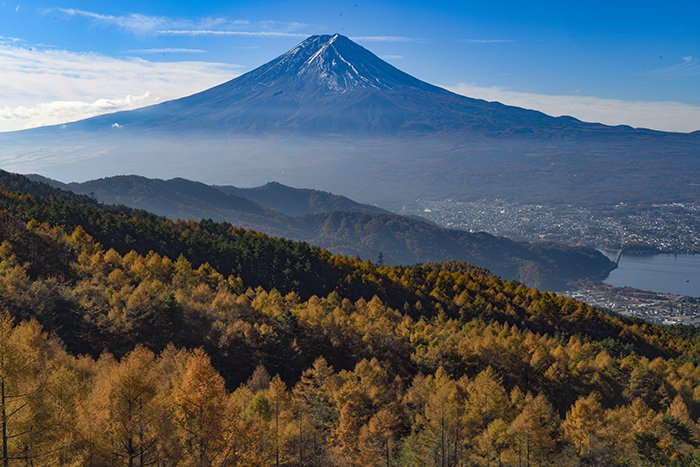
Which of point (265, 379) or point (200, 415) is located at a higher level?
point (200, 415)

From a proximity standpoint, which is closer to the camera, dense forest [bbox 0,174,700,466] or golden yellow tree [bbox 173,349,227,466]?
dense forest [bbox 0,174,700,466]

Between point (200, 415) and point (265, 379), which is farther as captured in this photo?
point (265, 379)

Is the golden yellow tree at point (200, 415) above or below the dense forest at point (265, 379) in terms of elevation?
above

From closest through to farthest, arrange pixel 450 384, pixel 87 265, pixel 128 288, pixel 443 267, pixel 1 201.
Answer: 1. pixel 450 384
2. pixel 128 288
3. pixel 87 265
4. pixel 1 201
5. pixel 443 267

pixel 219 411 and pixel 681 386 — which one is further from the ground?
pixel 219 411

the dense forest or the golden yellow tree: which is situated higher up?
the golden yellow tree

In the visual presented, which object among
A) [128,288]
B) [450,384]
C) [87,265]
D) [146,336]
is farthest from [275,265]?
[450,384]

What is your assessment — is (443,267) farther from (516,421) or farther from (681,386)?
(516,421)

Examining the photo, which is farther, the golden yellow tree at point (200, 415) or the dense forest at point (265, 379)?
the golden yellow tree at point (200, 415)
